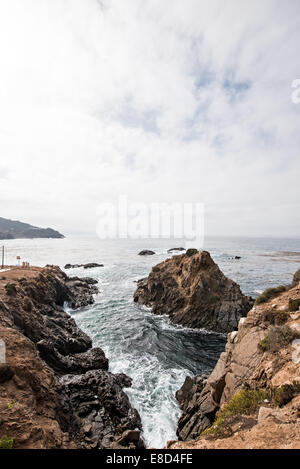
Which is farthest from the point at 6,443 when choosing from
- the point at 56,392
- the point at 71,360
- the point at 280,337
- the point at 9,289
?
the point at 9,289

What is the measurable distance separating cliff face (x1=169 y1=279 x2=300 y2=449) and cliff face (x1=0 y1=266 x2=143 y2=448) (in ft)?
14.0

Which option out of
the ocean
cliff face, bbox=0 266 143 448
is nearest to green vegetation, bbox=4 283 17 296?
cliff face, bbox=0 266 143 448

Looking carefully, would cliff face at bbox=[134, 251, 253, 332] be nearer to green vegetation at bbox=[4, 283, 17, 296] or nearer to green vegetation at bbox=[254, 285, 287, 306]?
green vegetation at bbox=[254, 285, 287, 306]

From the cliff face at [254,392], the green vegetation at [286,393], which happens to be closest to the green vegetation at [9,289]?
the cliff face at [254,392]

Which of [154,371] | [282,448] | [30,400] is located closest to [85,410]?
[30,400]

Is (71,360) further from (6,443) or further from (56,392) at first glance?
(6,443)

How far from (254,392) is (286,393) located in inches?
67.7

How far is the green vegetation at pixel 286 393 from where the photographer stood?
283 inches

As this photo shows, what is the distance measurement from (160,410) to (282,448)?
1195 centimetres

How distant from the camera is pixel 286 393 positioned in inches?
285

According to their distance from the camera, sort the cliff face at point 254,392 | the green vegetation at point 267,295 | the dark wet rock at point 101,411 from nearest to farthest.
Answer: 1. the cliff face at point 254,392
2. the dark wet rock at point 101,411
3. the green vegetation at point 267,295

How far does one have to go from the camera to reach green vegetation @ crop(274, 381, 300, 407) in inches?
283

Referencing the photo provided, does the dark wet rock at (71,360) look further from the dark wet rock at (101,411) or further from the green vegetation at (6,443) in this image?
the green vegetation at (6,443)
